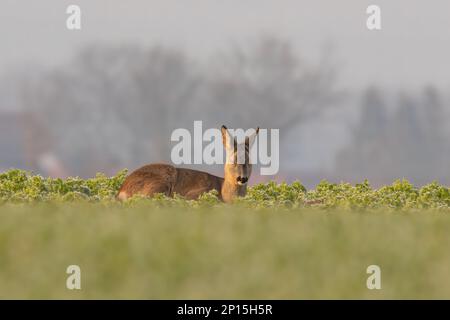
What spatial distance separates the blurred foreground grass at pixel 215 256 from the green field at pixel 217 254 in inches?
0.5

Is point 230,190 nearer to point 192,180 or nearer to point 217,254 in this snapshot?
point 192,180

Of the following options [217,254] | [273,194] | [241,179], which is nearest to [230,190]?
[241,179]

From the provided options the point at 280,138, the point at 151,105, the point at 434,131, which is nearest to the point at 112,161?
the point at 151,105

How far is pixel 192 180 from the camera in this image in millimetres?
21797

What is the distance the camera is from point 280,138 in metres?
59.4

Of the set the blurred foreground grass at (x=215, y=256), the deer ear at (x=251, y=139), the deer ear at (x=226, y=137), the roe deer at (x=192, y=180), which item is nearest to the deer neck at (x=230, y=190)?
the roe deer at (x=192, y=180)

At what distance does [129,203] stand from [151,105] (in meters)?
40.4

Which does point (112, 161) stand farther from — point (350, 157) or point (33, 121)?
point (350, 157)

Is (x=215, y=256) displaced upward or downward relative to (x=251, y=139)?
downward

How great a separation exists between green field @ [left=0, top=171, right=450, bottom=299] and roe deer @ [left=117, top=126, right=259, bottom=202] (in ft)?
18.6

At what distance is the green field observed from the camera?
406 inches

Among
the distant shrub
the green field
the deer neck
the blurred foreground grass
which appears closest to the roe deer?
the deer neck

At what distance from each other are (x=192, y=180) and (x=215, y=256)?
1053 cm
